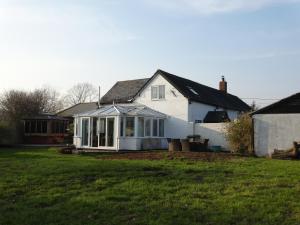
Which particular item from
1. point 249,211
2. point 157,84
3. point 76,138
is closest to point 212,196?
point 249,211

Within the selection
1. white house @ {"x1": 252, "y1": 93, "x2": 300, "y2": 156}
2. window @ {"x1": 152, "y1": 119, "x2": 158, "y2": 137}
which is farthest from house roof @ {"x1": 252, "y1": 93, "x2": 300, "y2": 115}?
window @ {"x1": 152, "y1": 119, "x2": 158, "y2": 137}

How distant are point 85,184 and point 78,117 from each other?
2011cm

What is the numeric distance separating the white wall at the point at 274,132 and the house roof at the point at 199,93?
32.1 feet

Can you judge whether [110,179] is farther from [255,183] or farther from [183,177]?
[255,183]

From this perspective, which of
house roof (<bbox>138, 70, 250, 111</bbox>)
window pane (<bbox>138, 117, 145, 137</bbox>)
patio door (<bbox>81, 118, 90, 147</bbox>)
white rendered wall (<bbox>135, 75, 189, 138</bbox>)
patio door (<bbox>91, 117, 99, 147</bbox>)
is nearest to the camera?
window pane (<bbox>138, 117, 145, 137</bbox>)

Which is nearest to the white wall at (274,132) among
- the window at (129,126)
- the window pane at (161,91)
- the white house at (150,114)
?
the white house at (150,114)

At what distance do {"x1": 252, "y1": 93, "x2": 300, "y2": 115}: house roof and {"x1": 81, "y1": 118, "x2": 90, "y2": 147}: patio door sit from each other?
12.8 m

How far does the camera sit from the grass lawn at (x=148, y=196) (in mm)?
8555

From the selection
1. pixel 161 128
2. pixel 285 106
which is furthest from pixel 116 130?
pixel 285 106

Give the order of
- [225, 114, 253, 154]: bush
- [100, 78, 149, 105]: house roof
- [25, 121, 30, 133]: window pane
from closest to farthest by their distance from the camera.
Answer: [225, 114, 253, 154]: bush → [100, 78, 149, 105]: house roof → [25, 121, 30, 133]: window pane

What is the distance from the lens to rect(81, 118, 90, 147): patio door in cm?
3128

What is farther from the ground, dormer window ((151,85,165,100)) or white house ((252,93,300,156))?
dormer window ((151,85,165,100))

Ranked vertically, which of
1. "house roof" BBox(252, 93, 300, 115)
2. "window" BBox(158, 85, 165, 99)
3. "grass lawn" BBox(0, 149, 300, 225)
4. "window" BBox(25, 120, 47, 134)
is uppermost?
"window" BBox(158, 85, 165, 99)

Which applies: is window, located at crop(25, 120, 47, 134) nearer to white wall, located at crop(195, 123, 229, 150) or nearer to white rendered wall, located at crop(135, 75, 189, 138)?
white rendered wall, located at crop(135, 75, 189, 138)
